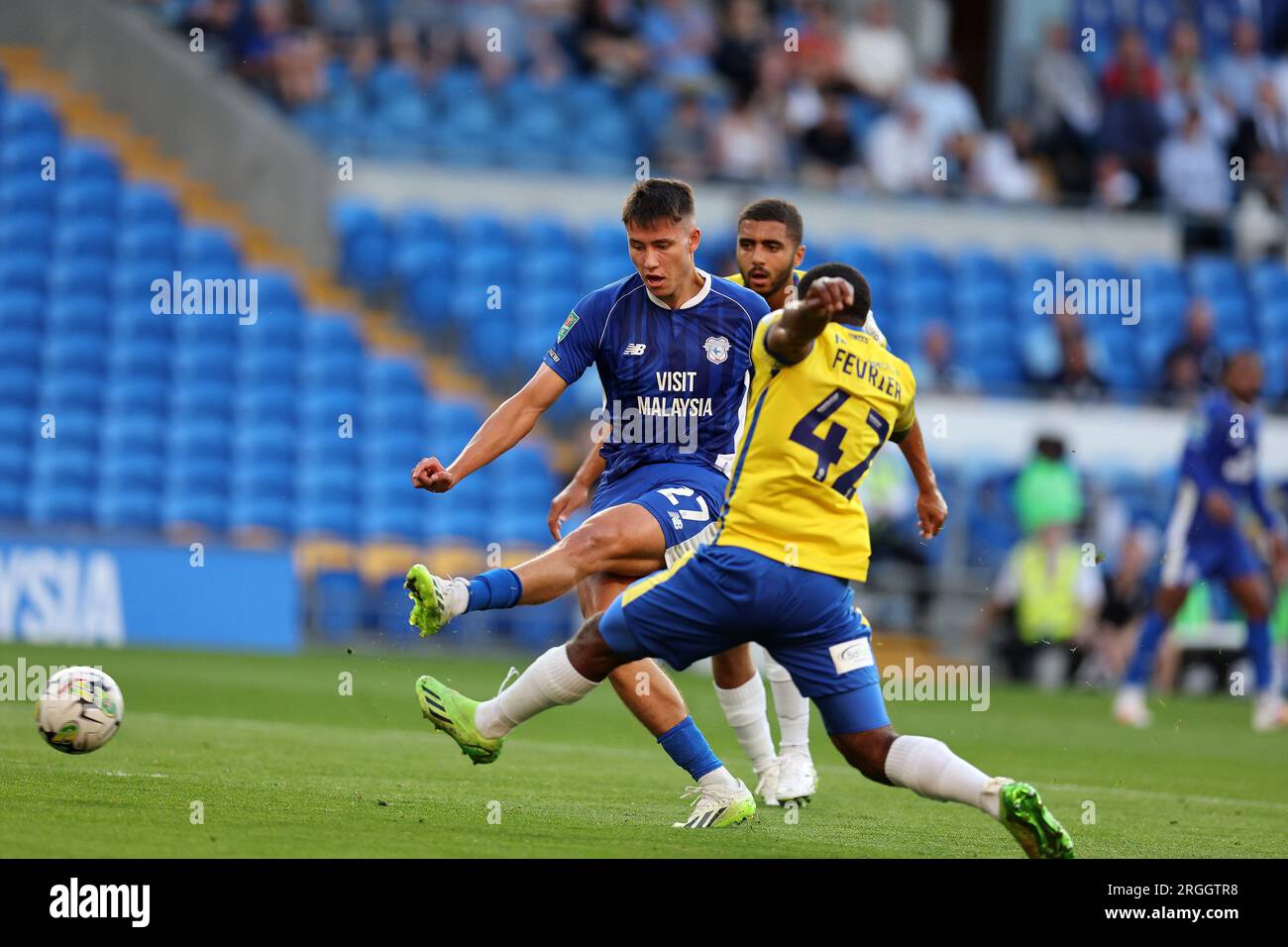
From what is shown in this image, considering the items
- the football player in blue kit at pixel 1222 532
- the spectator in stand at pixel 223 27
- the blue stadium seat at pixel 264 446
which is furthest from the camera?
the spectator in stand at pixel 223 27

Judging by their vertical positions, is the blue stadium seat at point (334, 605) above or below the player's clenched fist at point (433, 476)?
below

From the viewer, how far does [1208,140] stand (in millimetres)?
23453

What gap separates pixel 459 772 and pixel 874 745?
9.78ft

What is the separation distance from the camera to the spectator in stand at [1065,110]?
76.1 feet

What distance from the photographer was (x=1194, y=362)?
20.4 metres

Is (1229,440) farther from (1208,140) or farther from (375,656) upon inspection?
(1208,140)

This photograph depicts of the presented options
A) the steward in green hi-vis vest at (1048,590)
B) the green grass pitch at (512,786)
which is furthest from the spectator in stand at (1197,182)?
the green grass pitch at (512,786)

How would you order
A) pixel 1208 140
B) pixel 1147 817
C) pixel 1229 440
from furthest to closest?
pixel 1208 140 < pixel 1229 440 < pixel 1147 817

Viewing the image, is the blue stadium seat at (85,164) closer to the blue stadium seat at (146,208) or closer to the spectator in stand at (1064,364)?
the blue stadium seat at (146,208)

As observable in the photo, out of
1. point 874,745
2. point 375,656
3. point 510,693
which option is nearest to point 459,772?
point 510,693

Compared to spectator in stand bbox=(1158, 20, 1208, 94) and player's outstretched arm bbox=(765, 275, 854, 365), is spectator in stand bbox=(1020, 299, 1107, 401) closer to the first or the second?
spectator in stand bbox=(1158, 20, 1208, 94)

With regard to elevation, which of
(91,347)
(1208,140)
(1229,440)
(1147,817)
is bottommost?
(1147,817)

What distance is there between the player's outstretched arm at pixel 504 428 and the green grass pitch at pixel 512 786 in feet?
4.16
